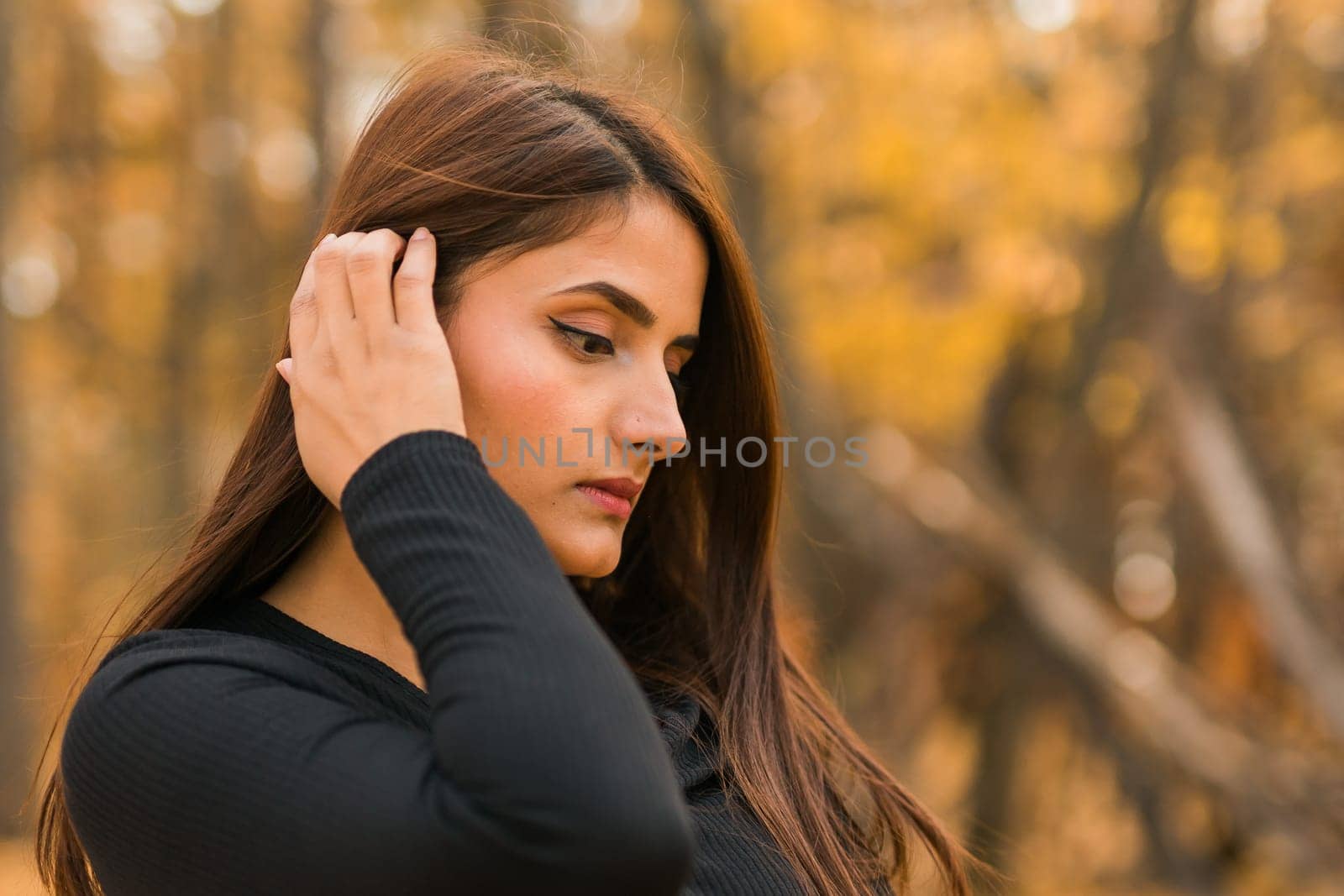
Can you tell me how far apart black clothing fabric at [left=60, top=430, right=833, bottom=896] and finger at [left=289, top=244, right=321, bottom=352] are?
0.27 m

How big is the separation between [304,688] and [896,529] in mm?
5196

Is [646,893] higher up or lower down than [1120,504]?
higher up

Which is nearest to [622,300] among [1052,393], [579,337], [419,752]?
Result: [579,337]

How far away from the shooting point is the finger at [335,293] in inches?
62.1

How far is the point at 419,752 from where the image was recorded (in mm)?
1336

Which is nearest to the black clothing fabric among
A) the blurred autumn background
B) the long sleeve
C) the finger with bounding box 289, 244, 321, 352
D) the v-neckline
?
the long sleeve

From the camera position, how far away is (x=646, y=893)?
50.7 inches

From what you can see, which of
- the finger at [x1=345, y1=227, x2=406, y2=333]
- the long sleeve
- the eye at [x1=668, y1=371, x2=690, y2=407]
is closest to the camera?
the long sleeve

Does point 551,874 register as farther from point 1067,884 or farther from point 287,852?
point 1067,884

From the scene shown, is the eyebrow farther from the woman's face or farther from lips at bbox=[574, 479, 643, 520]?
lips at bbox=[574, 479, 643, 520]

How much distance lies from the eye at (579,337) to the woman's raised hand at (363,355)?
0.15m

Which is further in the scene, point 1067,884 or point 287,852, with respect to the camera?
point 1067,884

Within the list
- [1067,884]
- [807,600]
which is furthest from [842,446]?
[1067,884]

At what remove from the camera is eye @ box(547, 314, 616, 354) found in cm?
169
